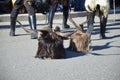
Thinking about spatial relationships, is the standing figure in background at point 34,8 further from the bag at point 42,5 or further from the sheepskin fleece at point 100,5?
the sheepskin fleece at point 100,5

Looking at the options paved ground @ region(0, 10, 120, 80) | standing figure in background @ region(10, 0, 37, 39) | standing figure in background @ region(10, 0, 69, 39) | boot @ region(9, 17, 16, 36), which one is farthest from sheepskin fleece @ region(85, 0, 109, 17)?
boot @ region(9, 17, 16, 36)

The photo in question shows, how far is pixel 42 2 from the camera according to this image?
10.1 m

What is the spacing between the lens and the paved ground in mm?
6918

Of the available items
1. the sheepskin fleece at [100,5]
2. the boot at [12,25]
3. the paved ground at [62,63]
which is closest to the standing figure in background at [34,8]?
the boot at [12,25]

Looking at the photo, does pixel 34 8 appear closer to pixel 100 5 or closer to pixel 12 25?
pixel 12 25

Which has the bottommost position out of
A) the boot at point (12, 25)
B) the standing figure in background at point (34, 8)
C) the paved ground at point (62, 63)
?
the paved ground at point (62, 63)

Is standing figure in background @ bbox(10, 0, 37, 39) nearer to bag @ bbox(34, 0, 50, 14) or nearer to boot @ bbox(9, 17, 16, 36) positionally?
boot @ bbox(9, 17, 16, 36)

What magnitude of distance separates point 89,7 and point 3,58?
237cm

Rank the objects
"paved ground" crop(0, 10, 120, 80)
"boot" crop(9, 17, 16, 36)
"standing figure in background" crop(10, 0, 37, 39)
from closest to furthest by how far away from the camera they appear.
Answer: "paved ground" crop(0, 10, 120, 80)
"standing figure in background" crop(10, 0, 37, 39)
"boot" crop(9, 17, 16, 36)

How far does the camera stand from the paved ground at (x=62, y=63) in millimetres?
6918

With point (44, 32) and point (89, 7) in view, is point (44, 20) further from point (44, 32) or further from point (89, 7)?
point (44, 32)

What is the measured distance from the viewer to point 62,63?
771 cm

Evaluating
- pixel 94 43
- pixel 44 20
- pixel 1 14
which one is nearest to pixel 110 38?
pixel 94 43

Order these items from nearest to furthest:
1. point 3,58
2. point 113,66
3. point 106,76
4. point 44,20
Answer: point 106,76 < point 113,66 < point 3,58 < point 44,20
